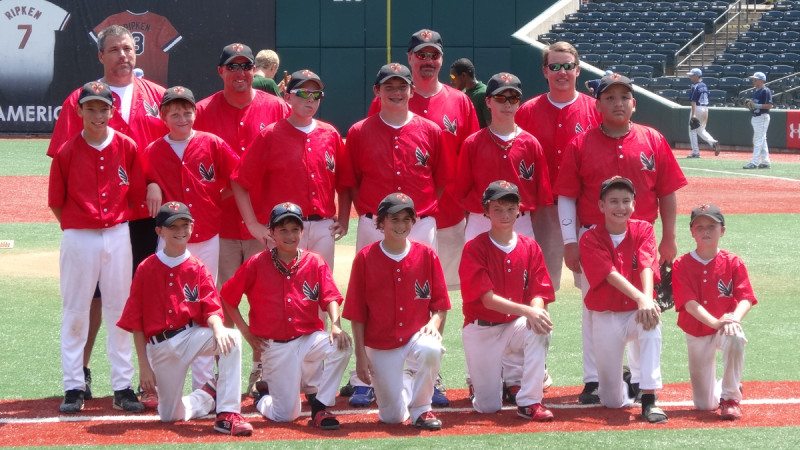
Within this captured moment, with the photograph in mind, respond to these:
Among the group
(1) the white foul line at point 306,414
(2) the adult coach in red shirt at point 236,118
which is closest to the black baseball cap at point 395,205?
(1) the white foul line at point 306,414

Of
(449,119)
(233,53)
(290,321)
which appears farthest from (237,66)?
(290,321)

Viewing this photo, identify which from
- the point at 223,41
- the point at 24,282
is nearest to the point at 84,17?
the point at 223,41

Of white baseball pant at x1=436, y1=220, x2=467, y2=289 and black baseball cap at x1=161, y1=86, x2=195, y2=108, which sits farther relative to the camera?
white baseball pant at x1=436, y1=220, x2=467, y2=289

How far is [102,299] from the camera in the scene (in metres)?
6.22

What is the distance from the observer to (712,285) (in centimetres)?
596

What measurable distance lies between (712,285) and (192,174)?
282cm

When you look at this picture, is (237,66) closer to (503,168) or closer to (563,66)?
(503,168)

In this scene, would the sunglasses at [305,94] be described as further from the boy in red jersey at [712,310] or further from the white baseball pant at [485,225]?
the boy in red jersey at [712,310]

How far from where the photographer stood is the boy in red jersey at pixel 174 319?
18.9 ft

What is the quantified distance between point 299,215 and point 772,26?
24.8m

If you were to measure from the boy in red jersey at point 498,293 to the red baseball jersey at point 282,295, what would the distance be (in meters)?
0.72

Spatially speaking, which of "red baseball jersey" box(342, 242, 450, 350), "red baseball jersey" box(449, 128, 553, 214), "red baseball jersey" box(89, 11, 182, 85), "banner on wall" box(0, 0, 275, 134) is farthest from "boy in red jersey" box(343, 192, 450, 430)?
"red baseball jersey" box(89, 11, 182, 85)

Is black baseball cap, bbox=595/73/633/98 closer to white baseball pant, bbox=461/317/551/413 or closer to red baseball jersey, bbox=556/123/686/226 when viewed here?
red baseball jersey, bbox=556/123/686/226

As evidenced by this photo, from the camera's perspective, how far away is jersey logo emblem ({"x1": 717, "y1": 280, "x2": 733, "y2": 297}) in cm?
596
